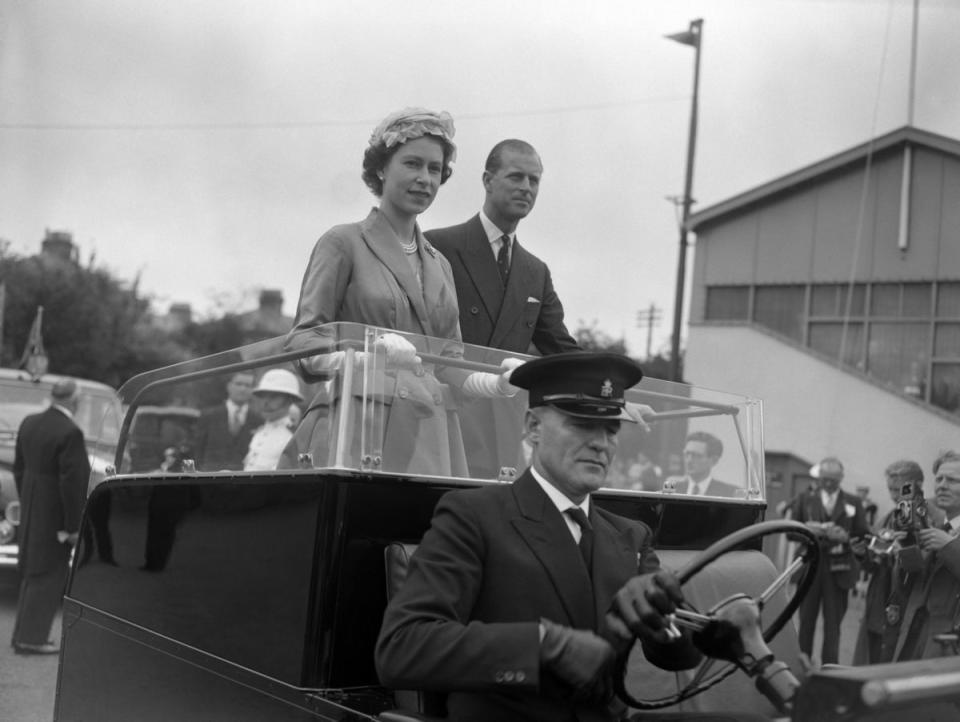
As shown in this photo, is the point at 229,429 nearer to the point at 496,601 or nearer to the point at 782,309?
the point at 496,601

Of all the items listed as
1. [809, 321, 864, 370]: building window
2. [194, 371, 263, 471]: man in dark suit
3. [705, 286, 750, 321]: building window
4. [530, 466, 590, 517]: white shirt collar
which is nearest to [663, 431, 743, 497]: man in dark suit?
[530, 466, 590, 517]: white shirt collar

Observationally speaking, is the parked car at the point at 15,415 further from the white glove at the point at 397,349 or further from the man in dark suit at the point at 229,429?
the white glove at the point at 397,349

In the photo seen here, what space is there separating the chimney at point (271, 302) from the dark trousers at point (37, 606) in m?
68.2

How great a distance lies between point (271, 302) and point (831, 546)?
6915cm

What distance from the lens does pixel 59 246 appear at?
52469 mm

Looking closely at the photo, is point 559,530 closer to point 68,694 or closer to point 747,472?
point 747,472

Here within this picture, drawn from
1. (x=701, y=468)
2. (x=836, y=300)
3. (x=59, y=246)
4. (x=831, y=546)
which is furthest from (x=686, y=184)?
(x=59, y=246)

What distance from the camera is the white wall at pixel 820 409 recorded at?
20.2 meters

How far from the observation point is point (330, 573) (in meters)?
3.16

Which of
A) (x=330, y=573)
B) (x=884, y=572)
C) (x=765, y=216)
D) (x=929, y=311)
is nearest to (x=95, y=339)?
(x=765, y=216)

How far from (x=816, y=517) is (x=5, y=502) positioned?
6.96 m

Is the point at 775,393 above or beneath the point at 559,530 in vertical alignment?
above

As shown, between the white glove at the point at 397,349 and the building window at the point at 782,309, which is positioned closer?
the white glove at the point at 397,349

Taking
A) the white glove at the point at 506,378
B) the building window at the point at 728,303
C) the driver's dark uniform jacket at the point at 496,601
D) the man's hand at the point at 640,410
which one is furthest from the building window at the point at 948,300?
the driver's dark uniform jacket at the point at 496,601
